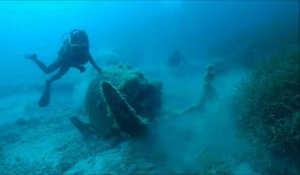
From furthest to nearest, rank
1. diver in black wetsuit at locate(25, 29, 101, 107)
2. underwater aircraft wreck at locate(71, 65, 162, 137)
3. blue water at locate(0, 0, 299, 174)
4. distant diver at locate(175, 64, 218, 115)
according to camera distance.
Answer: distant diver at locate(175, 64, 218, 115) → blue water at locate(0, 0, 299, 174) → diver in black wetsuit at locate(25, 29, 101, 107) → underwater aircraft wreck at locate(71, 65, 162, 137)

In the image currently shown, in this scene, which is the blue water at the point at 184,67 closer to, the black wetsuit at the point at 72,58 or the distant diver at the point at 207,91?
the distant diver at the point at 207,91

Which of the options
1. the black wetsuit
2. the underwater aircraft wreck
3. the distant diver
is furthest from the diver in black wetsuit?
the distant diver

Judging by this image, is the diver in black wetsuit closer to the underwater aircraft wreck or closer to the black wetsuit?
the black wetsuit

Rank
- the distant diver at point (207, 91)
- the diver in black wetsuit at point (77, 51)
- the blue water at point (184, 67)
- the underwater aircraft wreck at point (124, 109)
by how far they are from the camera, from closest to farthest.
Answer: the underwater aircraft wreck at point (124, 109)
the diver in black wetsuit at point (77, 51)
the blue water at point (184, 67)
the distant diver at point (207, 91)

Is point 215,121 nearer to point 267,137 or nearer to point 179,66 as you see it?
point 267,137

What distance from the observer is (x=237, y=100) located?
8.16 meters

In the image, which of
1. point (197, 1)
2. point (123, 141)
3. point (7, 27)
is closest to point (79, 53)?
point (123, 141)

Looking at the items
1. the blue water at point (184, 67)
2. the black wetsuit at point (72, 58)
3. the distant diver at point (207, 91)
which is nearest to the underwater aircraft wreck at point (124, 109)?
the black wetsuit at point (72, 58)

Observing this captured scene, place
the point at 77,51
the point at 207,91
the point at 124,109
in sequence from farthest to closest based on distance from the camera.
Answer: the point at 207,91
the point at 77,51
the point at 124,109

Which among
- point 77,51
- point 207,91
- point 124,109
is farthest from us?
point 207,91

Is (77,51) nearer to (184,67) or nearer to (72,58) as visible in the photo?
(72,58)

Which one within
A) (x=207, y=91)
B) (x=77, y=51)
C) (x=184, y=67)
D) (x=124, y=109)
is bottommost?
(x=124, y=109)

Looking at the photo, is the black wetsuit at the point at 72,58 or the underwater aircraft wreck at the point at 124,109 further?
the black wetsuit at the point at 72,58

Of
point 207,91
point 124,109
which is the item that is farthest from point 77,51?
point 207,91
